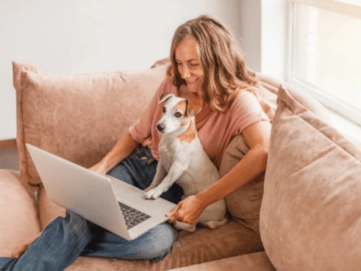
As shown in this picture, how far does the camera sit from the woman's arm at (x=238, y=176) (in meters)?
1.51

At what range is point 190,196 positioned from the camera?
1.58 meters

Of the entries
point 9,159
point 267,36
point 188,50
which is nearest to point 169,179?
point 188,50

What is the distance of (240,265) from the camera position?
139 centimetres

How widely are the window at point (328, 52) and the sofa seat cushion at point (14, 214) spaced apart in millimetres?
1508

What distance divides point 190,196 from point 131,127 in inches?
20.4

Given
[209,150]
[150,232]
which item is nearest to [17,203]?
[150,232]

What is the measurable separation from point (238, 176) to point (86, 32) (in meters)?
1.87

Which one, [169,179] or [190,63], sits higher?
[190,63]

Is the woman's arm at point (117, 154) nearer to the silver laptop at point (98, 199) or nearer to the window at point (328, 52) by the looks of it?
the silver laptop at point (98, 199)

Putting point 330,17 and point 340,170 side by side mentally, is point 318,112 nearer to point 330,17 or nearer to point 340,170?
point 340,170

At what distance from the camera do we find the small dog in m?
1.60

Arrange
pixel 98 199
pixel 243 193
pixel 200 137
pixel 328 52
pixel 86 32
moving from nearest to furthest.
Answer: pixel 98 199 → pixel 243 193 → pixel 200 137 → pixel 328 52 → pixel 86 32

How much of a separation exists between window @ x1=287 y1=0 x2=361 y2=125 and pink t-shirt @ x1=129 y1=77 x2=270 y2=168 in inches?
29.5

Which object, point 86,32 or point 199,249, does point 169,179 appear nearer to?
point 199,249
